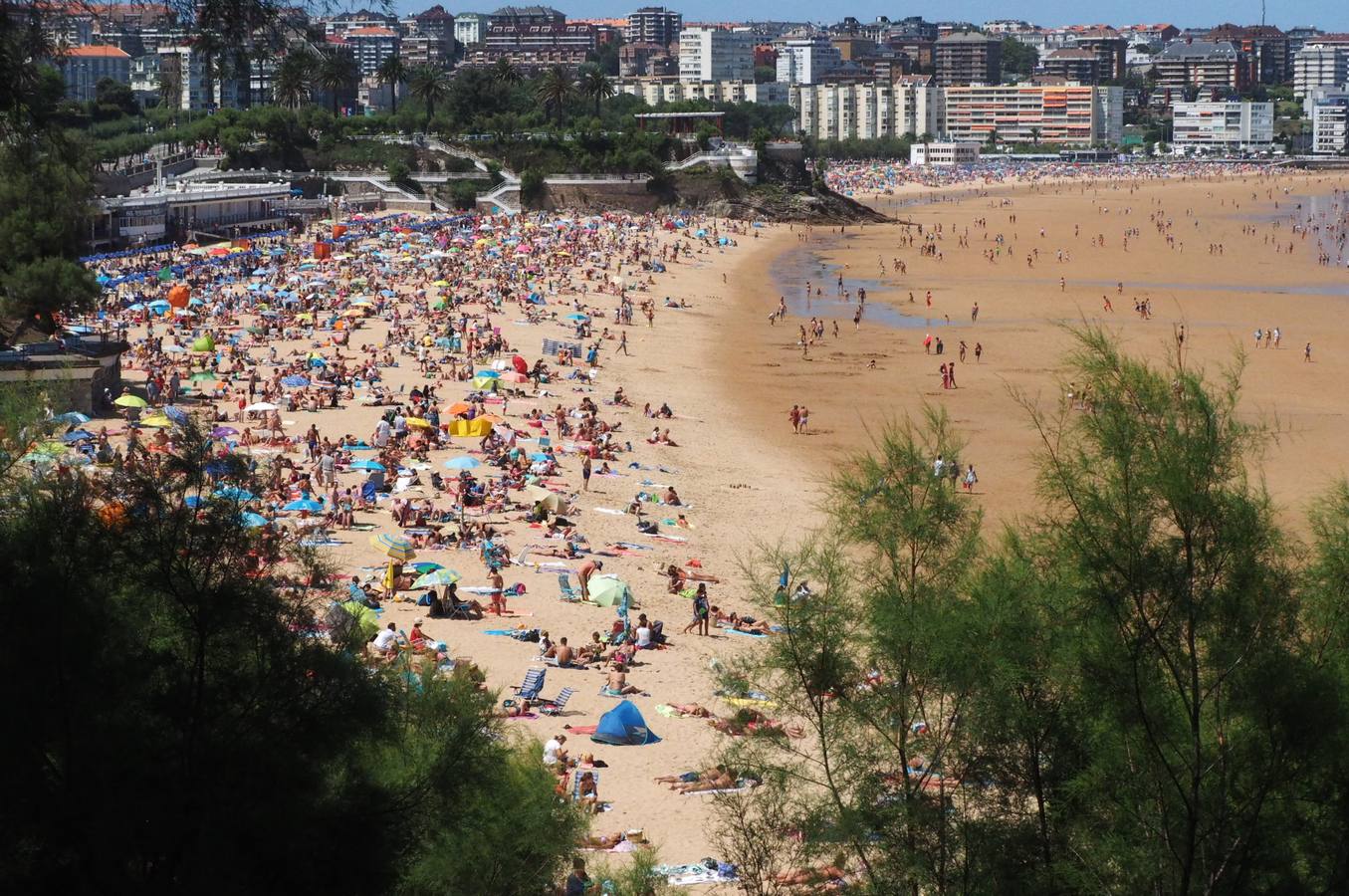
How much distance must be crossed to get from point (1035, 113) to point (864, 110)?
69.3 feet

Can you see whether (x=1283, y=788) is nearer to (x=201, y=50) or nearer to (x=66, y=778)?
(x=66, y=778)

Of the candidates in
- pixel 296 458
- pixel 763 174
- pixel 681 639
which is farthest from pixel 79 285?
pixel 763 174

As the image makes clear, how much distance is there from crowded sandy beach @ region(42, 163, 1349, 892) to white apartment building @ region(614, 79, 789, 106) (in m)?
91.2

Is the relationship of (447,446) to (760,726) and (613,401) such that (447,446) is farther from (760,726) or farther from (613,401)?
(760,726)

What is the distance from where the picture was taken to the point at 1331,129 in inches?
6019

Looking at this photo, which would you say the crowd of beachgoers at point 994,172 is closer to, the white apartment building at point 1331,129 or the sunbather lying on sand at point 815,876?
the white apartment building at point 1331,129

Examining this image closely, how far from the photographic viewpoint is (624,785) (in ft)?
39.1

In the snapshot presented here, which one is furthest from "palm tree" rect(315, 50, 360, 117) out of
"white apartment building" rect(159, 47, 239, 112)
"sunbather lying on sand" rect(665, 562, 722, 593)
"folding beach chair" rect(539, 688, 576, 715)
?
"sunbather lying on sand" rect(665, 562, 722, 593)

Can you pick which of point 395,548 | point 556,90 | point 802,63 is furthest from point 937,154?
point 395,548

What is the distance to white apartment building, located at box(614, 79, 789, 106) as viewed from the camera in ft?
493

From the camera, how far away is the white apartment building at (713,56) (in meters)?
186

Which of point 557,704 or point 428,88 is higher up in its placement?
point 428,88

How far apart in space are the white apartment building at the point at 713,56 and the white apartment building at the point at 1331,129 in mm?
66126

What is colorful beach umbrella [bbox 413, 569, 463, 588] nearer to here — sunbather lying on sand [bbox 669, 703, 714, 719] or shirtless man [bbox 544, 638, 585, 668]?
shirtless man [bbox 544, 638, 585, 668]
